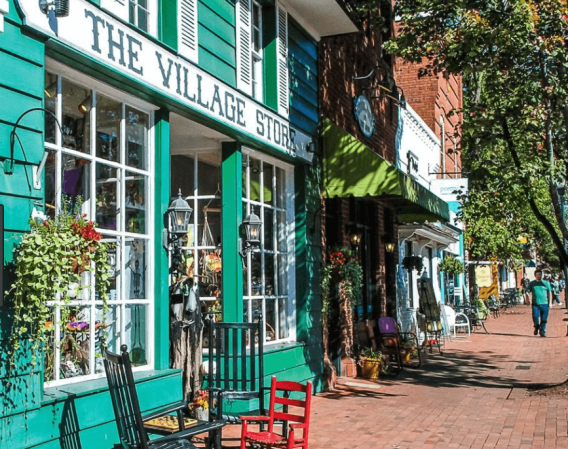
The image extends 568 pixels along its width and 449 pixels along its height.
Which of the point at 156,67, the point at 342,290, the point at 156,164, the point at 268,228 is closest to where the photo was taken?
the point at 156,67

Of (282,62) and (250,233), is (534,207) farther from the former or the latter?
(250,233)

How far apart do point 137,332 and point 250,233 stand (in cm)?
222

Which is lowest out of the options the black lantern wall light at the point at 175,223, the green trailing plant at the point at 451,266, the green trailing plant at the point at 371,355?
the green trailing plant at the point at 371,355

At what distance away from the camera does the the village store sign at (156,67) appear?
17.5 ft

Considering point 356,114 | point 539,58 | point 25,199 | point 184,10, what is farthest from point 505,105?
point 25,199

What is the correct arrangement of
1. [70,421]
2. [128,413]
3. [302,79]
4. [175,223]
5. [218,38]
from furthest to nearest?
1. [302,79]
2. [218,38]
3. [175,223]
4. [70,421]
5. [128,413]

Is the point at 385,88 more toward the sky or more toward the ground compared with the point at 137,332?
more toward the sky

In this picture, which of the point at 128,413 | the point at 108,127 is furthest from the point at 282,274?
the point at 128,413

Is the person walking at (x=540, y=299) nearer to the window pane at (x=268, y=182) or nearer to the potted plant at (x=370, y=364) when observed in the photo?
the potted plant at (x=370, y=364)

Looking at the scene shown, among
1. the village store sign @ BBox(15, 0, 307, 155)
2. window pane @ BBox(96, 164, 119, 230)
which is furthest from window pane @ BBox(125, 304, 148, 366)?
the village store sign @ BBox(15, 0, 307, 155)

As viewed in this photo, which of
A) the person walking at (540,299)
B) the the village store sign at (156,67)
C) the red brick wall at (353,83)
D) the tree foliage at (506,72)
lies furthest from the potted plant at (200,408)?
the person walking at (540,299)

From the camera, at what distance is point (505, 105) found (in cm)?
1082

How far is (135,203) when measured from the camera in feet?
21.3

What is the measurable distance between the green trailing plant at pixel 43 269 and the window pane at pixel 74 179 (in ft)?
2.45
